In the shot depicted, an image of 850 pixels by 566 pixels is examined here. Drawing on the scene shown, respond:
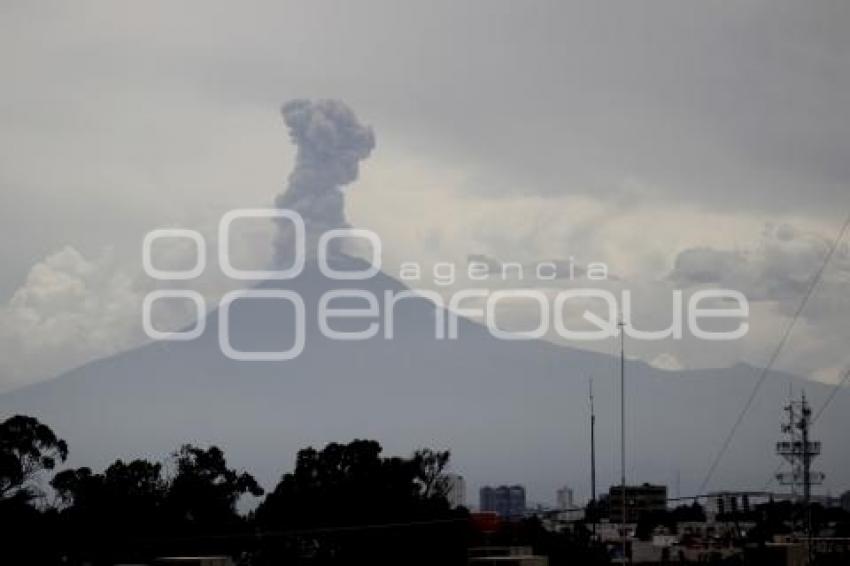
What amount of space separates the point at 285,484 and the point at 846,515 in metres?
123

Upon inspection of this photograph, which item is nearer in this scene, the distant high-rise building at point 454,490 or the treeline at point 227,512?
the treeline at point 227,512

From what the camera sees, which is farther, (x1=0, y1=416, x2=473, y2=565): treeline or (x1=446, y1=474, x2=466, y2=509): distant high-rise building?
(x1=446, y1=474, x2=466, y2=509): distant high-rise building

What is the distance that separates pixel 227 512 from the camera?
9338 cm

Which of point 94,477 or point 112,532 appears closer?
point 112,532

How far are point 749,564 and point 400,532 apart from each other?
931 inches

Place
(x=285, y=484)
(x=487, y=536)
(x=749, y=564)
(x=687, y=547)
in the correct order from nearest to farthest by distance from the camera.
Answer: (x=749, y=564), (x=487, y=536), (x=285, y=484), (x=687, y=547)

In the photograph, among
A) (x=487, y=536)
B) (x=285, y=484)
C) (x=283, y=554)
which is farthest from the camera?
(x=285, y=484)

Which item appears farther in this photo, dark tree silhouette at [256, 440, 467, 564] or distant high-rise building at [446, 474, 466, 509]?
distant high-rise building at [446, 474, 466, 509]

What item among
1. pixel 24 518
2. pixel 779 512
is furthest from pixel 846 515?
pixel 24 518

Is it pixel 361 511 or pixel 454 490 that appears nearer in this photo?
pixel 361 511

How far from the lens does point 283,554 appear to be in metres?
78.1

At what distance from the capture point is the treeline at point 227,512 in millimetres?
72812

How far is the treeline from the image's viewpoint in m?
72.8

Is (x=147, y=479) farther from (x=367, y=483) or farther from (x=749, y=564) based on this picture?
(x=749, y=564)
